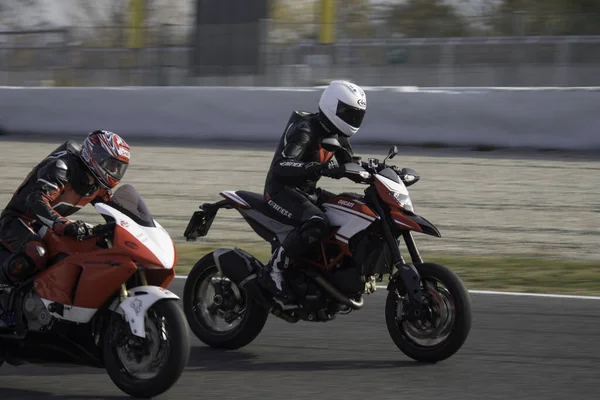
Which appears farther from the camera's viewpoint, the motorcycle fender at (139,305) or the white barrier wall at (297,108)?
the white barrier wall at (297,108)

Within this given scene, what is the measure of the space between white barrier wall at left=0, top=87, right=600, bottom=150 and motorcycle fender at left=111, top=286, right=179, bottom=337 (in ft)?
39.2

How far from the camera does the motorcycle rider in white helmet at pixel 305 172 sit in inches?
251

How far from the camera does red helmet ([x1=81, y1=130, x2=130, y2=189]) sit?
17.7 feet

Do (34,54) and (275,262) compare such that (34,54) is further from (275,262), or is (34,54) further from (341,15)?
(275,262)

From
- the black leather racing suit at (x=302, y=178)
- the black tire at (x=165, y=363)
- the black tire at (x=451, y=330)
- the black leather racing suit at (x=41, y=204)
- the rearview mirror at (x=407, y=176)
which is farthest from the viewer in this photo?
the rearview mirror at (x=407, y=176)

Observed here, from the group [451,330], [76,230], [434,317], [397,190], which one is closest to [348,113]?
[397,190]

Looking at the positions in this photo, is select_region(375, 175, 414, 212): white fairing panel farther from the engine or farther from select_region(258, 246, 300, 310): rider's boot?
the engine

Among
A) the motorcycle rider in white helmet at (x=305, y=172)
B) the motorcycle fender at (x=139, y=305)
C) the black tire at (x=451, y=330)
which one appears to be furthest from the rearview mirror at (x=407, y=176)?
the motorcycle fender at (x=139, y=305)

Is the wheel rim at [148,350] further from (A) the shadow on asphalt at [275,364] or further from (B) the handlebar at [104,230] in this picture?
(A) the shadow on asphalt at [275,364]

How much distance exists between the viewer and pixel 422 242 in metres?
11.2

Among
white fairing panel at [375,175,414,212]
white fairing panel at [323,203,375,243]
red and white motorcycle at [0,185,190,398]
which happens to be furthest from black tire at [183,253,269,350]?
red and white motorcycle at [0,185,190,398]

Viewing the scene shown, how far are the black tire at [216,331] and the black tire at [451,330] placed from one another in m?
0.88

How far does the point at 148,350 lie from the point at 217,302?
162 cm

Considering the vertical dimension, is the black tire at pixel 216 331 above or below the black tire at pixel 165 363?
below
